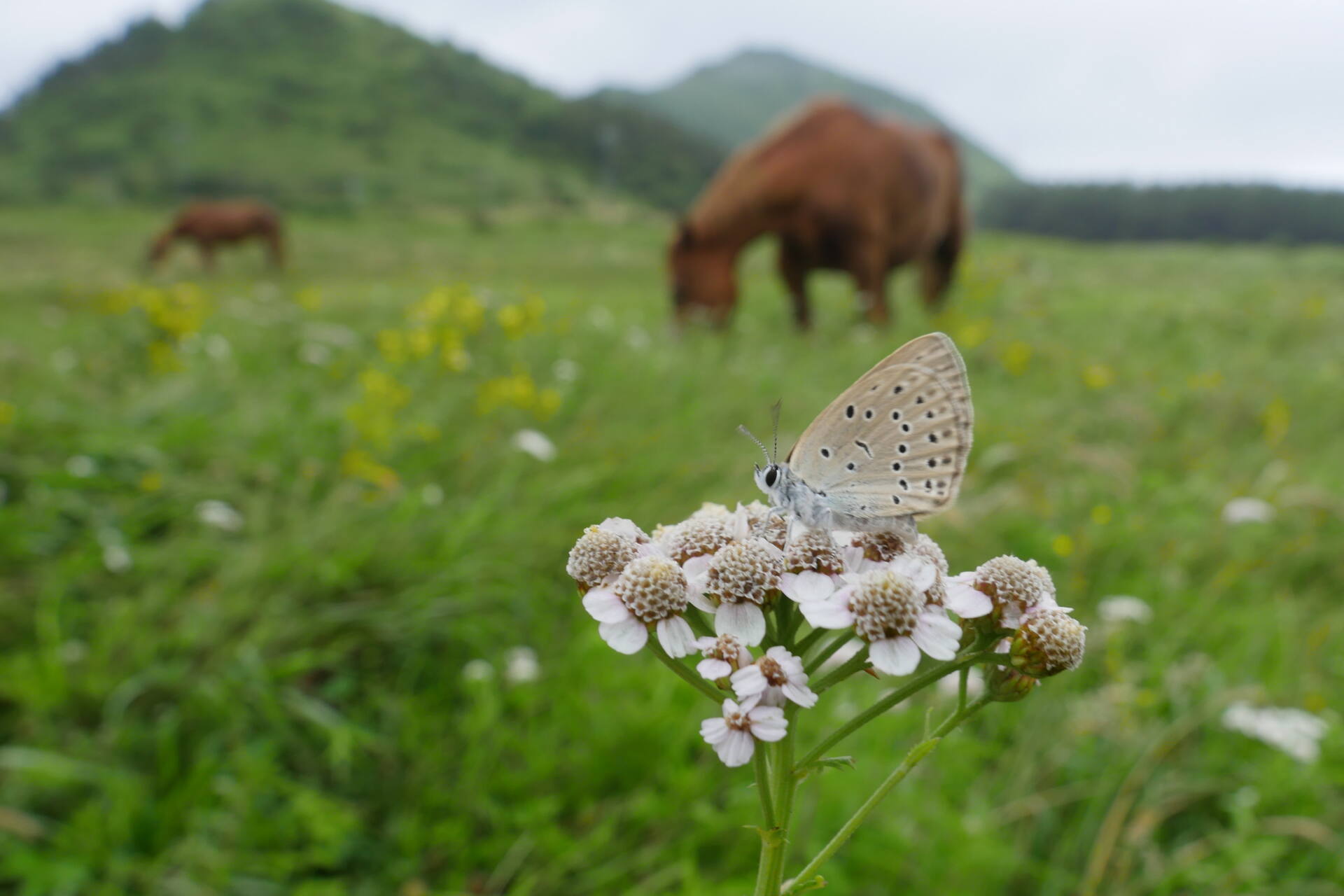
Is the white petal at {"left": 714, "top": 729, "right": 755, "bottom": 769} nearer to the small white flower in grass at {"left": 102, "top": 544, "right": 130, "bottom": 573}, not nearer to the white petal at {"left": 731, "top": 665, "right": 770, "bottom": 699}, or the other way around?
the white petal at {"left": 731, "top": 665, "right": 770, "bottom": 699}

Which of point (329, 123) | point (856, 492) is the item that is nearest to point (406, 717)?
point (856, 492)

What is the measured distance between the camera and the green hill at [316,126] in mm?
73250

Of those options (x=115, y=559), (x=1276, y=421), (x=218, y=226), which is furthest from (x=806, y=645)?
(x=218, y=226)

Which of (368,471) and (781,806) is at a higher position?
(781,806)

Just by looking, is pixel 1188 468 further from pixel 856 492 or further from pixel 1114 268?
pixel 1114 268

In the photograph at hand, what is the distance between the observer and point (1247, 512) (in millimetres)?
3330

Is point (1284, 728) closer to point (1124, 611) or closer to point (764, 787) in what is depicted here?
point (1124, 611)

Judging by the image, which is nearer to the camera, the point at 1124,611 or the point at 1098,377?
the point at 1124,611

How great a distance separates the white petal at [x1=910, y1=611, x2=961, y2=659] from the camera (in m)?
0.69

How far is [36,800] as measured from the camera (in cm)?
221

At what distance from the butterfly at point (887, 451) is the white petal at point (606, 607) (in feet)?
0.97

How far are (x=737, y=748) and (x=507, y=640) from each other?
7.83ft

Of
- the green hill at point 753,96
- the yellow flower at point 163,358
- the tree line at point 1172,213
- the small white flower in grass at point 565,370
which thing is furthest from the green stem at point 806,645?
the green hill at point 753,96

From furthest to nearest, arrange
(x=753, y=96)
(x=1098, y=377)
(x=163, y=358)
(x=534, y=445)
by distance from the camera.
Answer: (x=753, y=96) < (x=1098, y=377) < (x=163, y=358) < (x=534, y=445)
